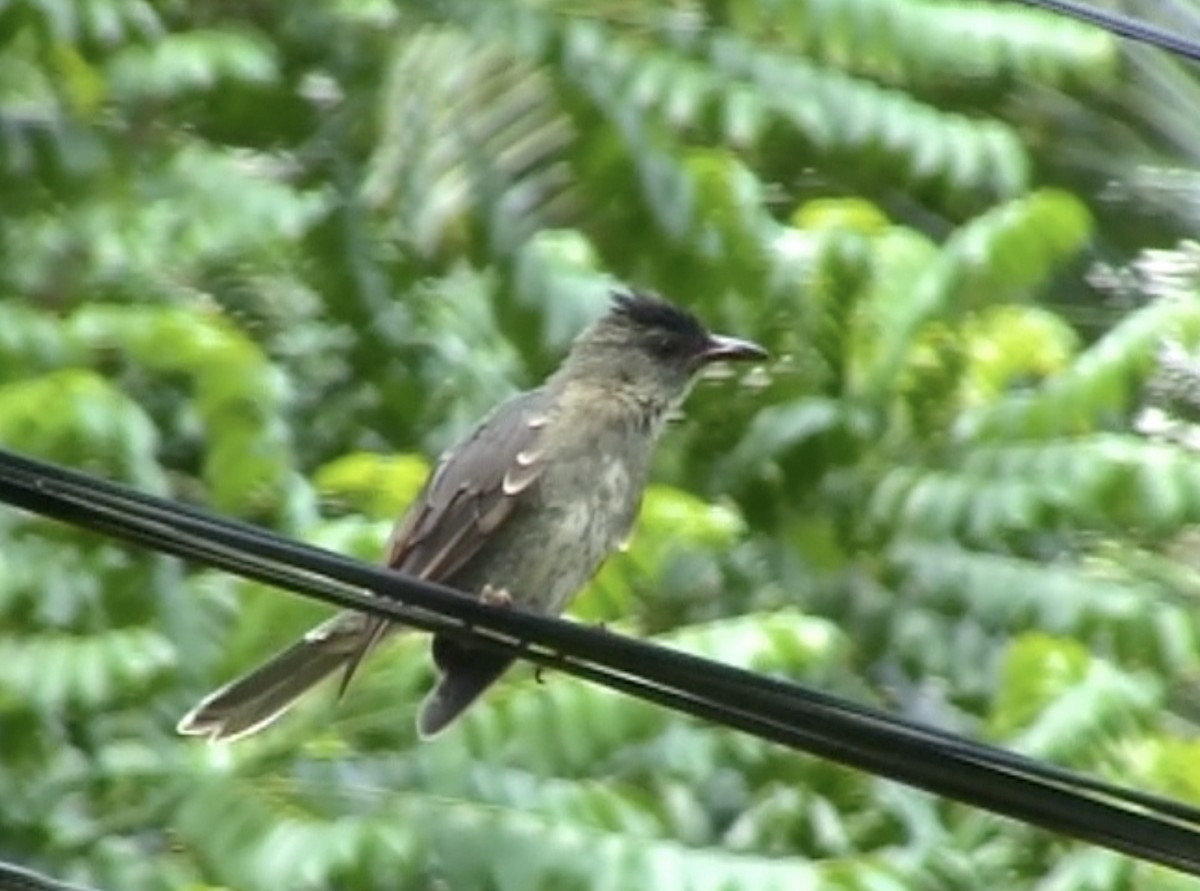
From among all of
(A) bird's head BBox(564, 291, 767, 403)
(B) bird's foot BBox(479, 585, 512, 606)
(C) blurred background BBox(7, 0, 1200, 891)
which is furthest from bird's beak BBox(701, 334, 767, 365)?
(B) bird's foot BBox(479, 585, 512, 606)

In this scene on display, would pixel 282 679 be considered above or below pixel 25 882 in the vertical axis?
below

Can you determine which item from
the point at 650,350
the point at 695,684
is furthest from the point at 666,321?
the point at 695,684

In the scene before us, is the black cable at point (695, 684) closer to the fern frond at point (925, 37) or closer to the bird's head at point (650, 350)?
the bird's head at point (650, 350)

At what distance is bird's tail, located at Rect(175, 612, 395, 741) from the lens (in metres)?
4.82

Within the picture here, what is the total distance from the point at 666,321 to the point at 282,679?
3.83 feet

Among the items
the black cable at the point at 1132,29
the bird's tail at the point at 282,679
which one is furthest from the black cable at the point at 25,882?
the black cable at the point at 1132,29

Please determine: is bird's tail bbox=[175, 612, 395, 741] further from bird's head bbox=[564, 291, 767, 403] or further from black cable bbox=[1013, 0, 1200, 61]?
black cable bbox=[1013, 0, 1200, 61]

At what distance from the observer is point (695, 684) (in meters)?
3.34

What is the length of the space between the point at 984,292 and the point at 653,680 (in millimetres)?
2674

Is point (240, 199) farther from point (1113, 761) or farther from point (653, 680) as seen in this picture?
point (653, 680)

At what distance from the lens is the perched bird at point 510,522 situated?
16.0ft

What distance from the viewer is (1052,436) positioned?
5.64m

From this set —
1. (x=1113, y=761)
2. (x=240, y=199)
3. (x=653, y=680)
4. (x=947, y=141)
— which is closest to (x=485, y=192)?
(x=240, y=199)

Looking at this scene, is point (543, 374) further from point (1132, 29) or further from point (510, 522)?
point (1132, 29)
